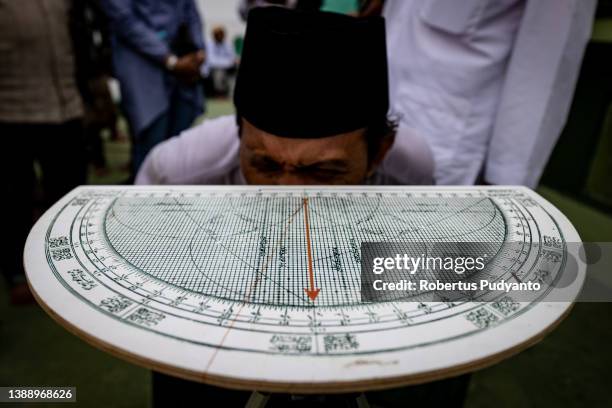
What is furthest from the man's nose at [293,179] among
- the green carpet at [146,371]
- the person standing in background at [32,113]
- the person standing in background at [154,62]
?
the person standing in background at [154,62]

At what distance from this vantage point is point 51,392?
1.30 m

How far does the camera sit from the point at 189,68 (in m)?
2.08

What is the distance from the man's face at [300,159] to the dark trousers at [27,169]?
1.23 meters

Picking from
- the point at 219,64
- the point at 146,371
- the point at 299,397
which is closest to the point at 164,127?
the point at 146,371

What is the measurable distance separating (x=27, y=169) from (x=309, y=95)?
1.43 meters

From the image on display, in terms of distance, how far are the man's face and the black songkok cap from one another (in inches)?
0.8

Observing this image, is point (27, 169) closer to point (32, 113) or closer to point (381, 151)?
point (32, 113)

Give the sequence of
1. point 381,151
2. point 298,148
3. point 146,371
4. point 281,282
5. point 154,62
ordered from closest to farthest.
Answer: point 281,282
point 298,148
point 381,151
point 146,371
point 154,62

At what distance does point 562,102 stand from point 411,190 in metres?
0.72

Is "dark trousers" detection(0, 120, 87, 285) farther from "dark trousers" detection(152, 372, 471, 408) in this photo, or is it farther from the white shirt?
"dark trousers" detection(152, 372, 471, 408)

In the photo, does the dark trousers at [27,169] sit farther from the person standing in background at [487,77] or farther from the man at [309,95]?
the person standing in background at [487,77]

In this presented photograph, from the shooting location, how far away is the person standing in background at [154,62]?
192cm

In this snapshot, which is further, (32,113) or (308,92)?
(32,113)

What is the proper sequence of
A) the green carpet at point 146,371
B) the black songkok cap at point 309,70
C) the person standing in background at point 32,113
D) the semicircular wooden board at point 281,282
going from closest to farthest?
the semicircular wooden board at point 281,282 < the black songkok cap at point 309,70 < the green carpet at point 146,371 < the person standing in background at point 32,113
